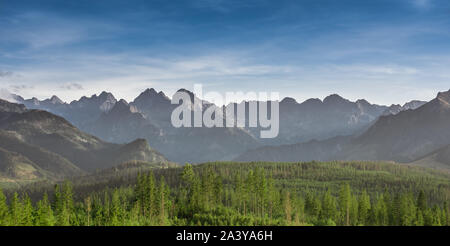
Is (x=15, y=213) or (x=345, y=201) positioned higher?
(x=345, y=201)

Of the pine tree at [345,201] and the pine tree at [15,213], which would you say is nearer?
the pine tree at [15,213]

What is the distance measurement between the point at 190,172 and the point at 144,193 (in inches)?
1022

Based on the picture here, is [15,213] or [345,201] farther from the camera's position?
[345,201]

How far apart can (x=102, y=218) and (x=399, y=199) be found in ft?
468

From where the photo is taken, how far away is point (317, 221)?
587ft

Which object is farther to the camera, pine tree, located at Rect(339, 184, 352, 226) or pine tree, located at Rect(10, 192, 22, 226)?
pine tree, located at Rect(339, 184, 352, 226)

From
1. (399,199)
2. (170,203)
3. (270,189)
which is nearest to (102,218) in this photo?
(170,203)
